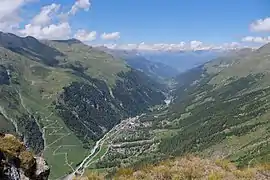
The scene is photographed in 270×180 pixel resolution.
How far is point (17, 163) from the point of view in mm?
27328

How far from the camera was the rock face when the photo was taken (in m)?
26.0

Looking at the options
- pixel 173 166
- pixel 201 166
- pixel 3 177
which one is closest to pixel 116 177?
pixel 173 166

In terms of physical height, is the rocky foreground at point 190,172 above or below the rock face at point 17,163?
below

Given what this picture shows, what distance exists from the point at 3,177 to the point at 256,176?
70.7 ft

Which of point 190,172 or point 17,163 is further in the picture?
point 190,172

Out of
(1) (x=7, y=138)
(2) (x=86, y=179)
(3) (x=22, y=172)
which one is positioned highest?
(1) (x=7, y=138)

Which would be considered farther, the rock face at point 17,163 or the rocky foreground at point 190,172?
the rocky foreground at point 190,172

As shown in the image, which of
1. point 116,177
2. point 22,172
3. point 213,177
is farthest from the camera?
point 116,177

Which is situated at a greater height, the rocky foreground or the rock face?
the rock face

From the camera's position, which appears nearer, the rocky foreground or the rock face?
the rock face

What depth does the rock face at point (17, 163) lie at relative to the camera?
2597 cm

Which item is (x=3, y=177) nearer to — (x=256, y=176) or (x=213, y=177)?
(x=213, y=177)

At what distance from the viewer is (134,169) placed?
3788cm

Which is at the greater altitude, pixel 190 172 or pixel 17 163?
Answer: pixel 17 163
